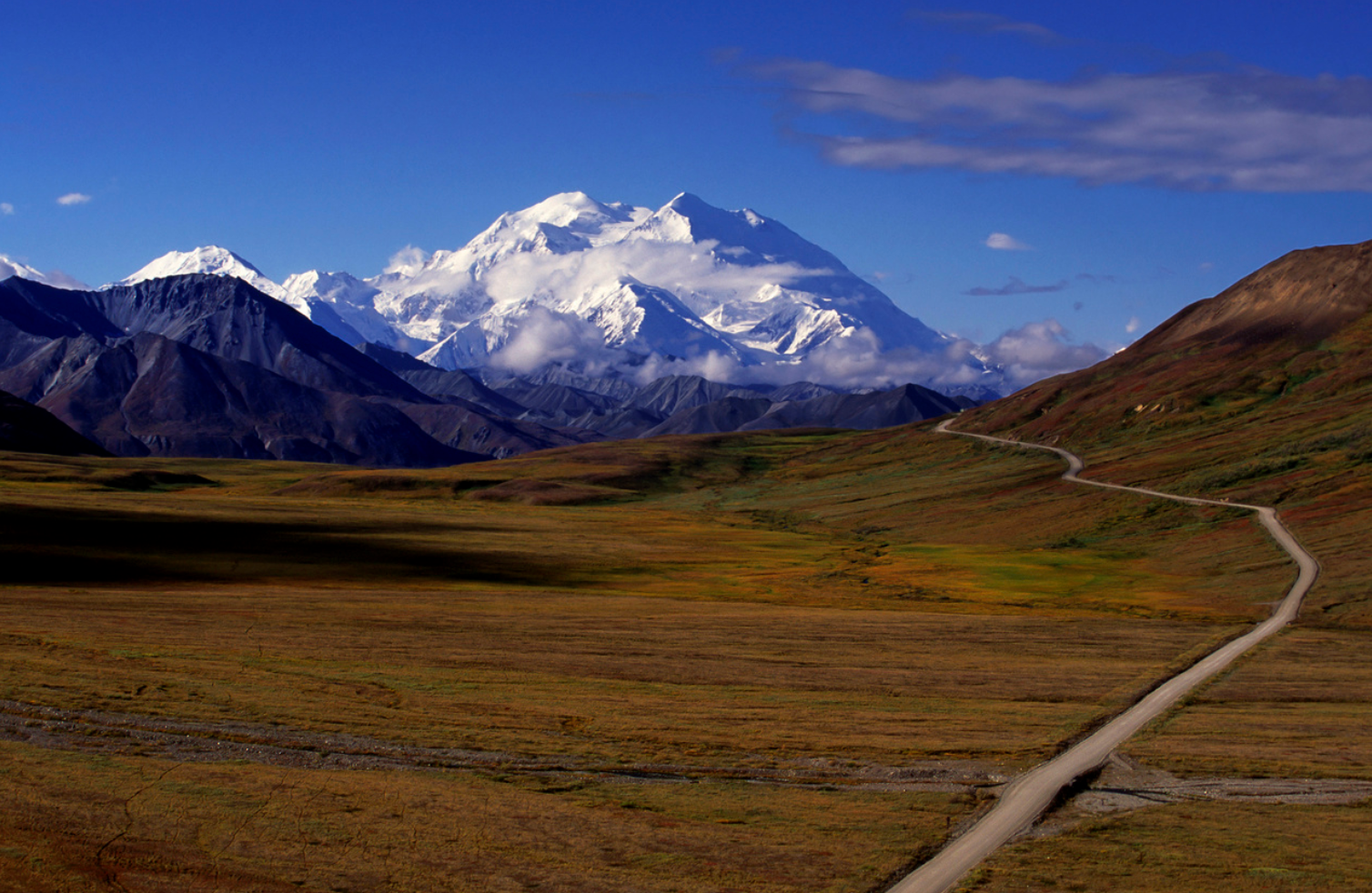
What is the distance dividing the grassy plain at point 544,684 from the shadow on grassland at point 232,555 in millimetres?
389

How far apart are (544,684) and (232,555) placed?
4629 centimetres

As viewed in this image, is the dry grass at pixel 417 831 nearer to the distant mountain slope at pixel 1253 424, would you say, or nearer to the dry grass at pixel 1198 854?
the dry grass at pixel 1198 854

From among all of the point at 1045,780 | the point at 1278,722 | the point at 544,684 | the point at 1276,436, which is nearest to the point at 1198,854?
the point at 1045,780

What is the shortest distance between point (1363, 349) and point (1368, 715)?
524ft

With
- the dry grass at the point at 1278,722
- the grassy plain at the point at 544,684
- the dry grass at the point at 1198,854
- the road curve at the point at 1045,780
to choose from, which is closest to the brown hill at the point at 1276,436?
the grassy plain at the point at 544,684

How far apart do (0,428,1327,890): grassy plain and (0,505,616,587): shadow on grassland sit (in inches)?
15.3

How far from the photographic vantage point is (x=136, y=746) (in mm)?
29734

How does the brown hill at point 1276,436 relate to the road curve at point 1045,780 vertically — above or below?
above

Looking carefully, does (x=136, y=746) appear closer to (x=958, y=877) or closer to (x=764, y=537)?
(x=958, y=877)

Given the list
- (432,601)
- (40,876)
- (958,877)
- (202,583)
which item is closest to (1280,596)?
(432,601)

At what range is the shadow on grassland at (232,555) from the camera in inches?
2697

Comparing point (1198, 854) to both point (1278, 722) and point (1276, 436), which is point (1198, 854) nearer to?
point (1278, 722)

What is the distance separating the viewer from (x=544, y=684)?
42344 millimetres

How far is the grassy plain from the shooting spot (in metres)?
24.8
